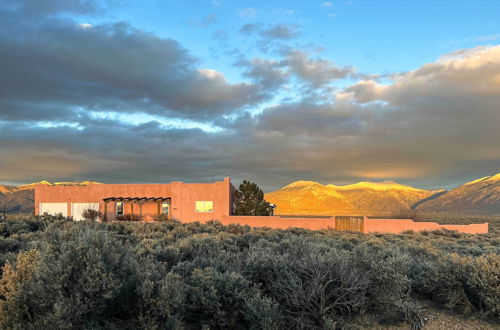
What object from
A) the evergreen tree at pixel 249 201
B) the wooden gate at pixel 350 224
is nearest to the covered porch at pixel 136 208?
the evergreen tree at pixel 249 201

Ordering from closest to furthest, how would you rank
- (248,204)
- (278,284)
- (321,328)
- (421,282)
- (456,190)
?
(321,328), (278,284), (421,282), (248,204), (456,190)

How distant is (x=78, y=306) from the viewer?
17.1ft

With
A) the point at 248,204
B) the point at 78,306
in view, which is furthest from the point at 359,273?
the point at 248,204

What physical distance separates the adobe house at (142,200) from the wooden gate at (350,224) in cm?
949

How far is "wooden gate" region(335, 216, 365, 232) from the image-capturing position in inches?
1261

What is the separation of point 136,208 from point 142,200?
3.70 feet

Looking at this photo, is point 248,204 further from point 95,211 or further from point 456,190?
point 456,190

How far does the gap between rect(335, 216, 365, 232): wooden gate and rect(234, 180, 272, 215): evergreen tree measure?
9.08 m

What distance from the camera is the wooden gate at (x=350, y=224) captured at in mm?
32031

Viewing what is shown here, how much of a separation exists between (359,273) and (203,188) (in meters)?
28.9

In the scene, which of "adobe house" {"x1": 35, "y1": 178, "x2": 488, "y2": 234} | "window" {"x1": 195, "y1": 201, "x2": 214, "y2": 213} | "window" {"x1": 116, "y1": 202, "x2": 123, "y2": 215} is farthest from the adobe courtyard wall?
"window" {"x1": 116, "y1": 202, "x2": 123, "y2": 215}

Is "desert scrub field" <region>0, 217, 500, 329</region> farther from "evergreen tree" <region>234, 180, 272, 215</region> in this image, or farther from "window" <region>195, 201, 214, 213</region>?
"evergreen tree" <region>234, 180, 272, 215</region>

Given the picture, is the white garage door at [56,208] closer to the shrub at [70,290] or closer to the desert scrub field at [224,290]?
the desert scrub field at [224,290]

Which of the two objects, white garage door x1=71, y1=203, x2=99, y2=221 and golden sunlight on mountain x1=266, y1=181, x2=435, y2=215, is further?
golden sunlight on mountain x1=266, y1=181, x2=435, y2=215
